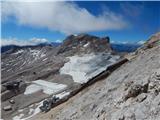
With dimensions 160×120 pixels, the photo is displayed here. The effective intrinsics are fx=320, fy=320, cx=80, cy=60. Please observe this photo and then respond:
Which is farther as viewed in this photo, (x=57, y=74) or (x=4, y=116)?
(x=57, y=74)

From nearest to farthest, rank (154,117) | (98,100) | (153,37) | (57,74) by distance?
(154,117) → (98,100) → (153,37) → (57,74)

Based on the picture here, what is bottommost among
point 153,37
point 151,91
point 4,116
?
point 4,116

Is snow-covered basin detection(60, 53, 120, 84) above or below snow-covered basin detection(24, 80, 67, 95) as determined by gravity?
above

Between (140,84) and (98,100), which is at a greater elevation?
(140,84)

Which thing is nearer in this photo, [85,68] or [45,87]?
[45,87]

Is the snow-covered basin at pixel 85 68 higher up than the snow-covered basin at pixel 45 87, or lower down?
higher up

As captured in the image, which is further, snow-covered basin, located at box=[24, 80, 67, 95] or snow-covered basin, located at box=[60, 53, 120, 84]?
snow-covered basin, located at box=[60, 53, 120, 84]

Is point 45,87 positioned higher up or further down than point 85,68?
further down

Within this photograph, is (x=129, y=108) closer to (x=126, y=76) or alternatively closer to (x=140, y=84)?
(x=140, y=84)

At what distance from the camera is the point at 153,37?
58.8 m

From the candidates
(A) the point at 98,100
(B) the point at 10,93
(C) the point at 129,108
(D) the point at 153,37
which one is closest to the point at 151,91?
(C) the point at 129,108

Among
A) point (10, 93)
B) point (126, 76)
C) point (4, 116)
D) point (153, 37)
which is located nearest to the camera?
point (126, 76)

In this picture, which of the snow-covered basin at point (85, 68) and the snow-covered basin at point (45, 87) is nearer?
the snow-covered basin at point (45, 87)

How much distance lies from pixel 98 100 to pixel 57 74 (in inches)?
5720
